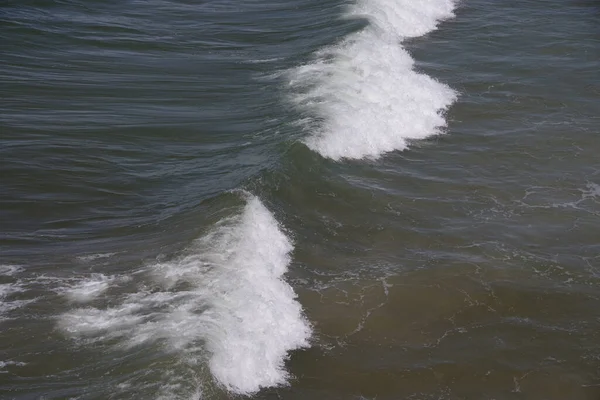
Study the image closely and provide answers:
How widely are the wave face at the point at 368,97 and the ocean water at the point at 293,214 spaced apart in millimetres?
83

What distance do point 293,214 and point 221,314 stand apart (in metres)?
3.78

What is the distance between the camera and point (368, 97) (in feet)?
64.4

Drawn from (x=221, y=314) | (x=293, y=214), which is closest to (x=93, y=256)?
(x=221, y=314)

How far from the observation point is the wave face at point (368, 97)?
17406mm

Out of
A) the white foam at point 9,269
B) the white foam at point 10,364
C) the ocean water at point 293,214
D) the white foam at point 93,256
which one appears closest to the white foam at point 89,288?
the ocean water at point 293,214

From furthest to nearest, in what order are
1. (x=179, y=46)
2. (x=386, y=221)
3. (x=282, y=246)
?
1. (x=179, y=46)
2. (x=386, y=221)
3. (x=282, y=246)

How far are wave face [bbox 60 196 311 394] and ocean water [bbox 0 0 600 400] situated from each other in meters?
Answer: 0.03

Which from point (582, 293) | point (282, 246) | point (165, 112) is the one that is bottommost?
point (582, 293)

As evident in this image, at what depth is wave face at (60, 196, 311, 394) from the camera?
1021 centimetres

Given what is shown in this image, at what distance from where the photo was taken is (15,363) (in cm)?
999

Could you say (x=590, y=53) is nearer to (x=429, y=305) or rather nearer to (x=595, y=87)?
(x=595, y=87)

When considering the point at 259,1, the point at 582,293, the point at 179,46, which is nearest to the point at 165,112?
the point at 179,46

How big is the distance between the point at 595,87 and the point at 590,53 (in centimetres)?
326

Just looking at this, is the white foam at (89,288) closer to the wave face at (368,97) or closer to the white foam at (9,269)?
the white foam at (9,269)
